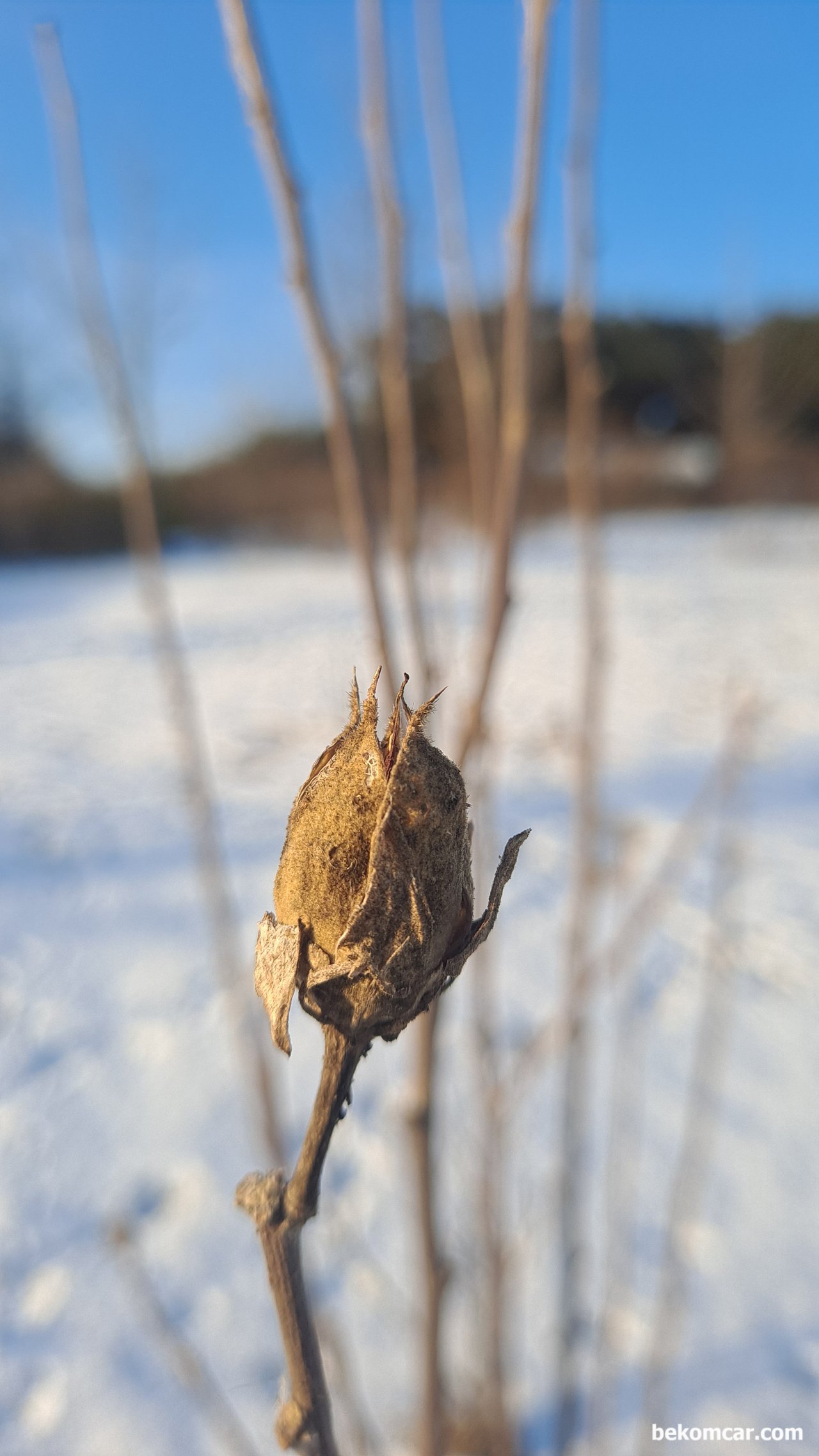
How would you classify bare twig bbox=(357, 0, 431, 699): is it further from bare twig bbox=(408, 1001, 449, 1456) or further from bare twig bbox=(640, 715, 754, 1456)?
bare twig bbox=(640, 715, 754, 1456)

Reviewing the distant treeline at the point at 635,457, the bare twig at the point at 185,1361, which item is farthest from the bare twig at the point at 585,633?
the distant treeline at the point at 635,457

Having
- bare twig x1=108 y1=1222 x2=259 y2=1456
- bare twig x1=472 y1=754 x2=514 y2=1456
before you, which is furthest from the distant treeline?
bare twig x1=472 y1=754 x2=514 y2=1456

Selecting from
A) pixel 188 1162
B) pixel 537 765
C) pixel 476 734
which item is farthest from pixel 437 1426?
pixel 537 765

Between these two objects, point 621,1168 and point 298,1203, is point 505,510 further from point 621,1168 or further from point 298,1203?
point 621,1168

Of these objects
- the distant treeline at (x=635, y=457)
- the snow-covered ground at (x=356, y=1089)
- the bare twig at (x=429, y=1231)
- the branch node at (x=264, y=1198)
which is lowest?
the distant treeline at (x=635, y=457)

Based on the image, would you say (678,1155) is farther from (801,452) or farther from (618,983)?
(801,452)

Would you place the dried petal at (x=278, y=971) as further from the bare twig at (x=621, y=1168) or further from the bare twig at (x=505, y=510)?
the bare twig at (x=621, y=1168)
